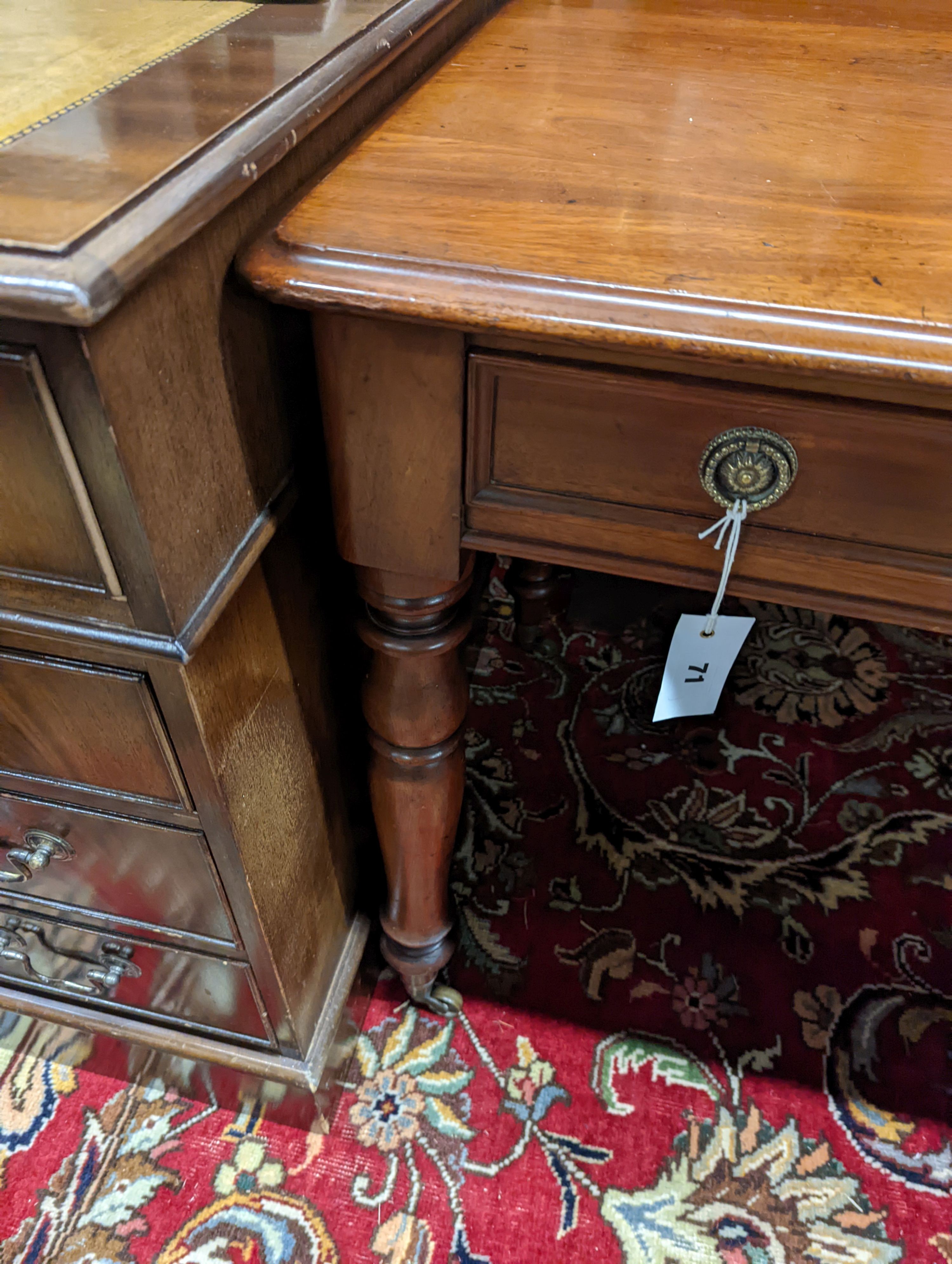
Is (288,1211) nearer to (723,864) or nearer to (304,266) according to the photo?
(723,864)

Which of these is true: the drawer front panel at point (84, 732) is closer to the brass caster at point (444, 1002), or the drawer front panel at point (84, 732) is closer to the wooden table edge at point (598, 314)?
the wooden table edge at point (598, 314)

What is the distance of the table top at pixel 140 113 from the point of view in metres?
0.25

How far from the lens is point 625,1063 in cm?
69

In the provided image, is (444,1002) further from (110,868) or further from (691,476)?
(691,476)

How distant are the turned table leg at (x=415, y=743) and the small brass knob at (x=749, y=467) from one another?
130 millimetres

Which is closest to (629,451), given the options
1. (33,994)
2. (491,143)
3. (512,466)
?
(512,466)

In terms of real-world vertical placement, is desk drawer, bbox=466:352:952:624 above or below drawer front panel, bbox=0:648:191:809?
above

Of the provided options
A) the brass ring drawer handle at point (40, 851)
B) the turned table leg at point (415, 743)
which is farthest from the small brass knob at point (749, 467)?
the brass ring drawer handle at point (40, 851)

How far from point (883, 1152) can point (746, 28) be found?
2.57 feet

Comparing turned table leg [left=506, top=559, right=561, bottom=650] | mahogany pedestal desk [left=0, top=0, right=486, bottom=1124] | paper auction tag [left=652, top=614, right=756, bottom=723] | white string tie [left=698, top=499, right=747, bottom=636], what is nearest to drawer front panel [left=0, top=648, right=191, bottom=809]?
mahogany pedestal desk [left=0, top=0, right=486, bottom=1124]

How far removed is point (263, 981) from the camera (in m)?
0.53

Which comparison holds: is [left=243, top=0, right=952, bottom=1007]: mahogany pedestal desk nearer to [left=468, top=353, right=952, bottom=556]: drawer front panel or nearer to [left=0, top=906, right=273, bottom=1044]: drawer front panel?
[left=468, top=353, right=952, bottom=556]: drawer front panel

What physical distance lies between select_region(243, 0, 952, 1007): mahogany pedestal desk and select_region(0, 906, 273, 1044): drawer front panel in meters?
0.24

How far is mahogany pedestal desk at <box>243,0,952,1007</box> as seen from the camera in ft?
1.00
